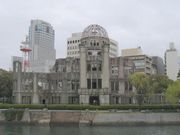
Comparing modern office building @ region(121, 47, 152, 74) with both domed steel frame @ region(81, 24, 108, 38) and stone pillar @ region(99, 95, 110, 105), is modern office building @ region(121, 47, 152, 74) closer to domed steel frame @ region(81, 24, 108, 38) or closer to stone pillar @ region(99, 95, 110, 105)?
domed steel frame @ region(81, 24, 108, 38)

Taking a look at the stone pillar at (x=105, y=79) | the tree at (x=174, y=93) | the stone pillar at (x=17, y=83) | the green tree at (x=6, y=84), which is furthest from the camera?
the green tree at (x=6, y=84)

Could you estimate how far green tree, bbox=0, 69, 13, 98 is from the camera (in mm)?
115750

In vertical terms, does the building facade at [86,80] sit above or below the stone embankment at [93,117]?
above

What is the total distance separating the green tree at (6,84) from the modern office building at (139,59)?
2744 inches

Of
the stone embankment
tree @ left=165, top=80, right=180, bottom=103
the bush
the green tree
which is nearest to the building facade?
the green tree

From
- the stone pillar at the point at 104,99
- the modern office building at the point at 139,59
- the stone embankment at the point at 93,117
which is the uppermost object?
the modern office building at the point at 139,59

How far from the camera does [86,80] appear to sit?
104 metres

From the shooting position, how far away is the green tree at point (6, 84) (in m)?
116

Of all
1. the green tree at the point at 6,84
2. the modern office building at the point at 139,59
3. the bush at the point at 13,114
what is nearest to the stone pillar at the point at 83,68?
the green tree at the point at 6,84

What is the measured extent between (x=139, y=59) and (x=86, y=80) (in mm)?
78372

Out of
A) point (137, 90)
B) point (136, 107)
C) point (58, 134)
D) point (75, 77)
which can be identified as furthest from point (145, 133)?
point (75, 77)

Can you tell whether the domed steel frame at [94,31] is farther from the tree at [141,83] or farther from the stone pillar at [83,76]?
the tree at [141,83]

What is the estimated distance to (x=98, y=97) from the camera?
103375 mm

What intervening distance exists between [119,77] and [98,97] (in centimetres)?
1136
